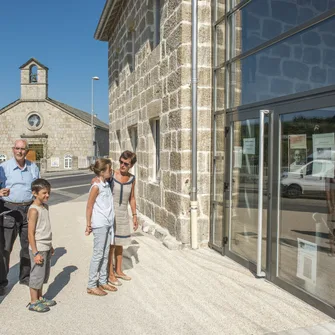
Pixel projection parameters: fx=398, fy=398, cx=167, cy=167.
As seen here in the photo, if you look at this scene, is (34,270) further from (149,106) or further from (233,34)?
(149,106)

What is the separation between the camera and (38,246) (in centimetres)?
Result: 390

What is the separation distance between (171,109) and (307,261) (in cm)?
355

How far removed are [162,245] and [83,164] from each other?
3933 cm

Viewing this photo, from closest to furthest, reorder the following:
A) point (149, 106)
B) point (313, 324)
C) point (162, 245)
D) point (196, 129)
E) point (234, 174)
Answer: point (313, 324) < point (234, 174) < point (196, 129) < point (162, 245) < point (149, 106)

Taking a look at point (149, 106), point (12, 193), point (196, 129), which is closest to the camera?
point (12, 193)

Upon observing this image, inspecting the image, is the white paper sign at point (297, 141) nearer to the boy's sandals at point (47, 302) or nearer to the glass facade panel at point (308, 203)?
the glass facade panel at point (308, 203)

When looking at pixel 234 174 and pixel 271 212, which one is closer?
pixel 271 212

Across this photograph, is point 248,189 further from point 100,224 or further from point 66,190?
point 66,190

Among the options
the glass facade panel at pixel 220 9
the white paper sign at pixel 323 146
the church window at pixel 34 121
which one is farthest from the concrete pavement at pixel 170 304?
the church window at pixel 34 121

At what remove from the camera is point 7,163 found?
4648 millimetres

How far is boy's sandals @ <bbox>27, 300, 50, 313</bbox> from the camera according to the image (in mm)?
3867

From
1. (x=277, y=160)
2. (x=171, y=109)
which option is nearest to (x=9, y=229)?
(x=277, y=160)

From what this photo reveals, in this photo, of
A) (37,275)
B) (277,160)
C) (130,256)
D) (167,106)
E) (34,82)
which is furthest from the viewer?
(34,82)

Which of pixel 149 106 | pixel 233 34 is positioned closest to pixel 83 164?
pixel 149 106
